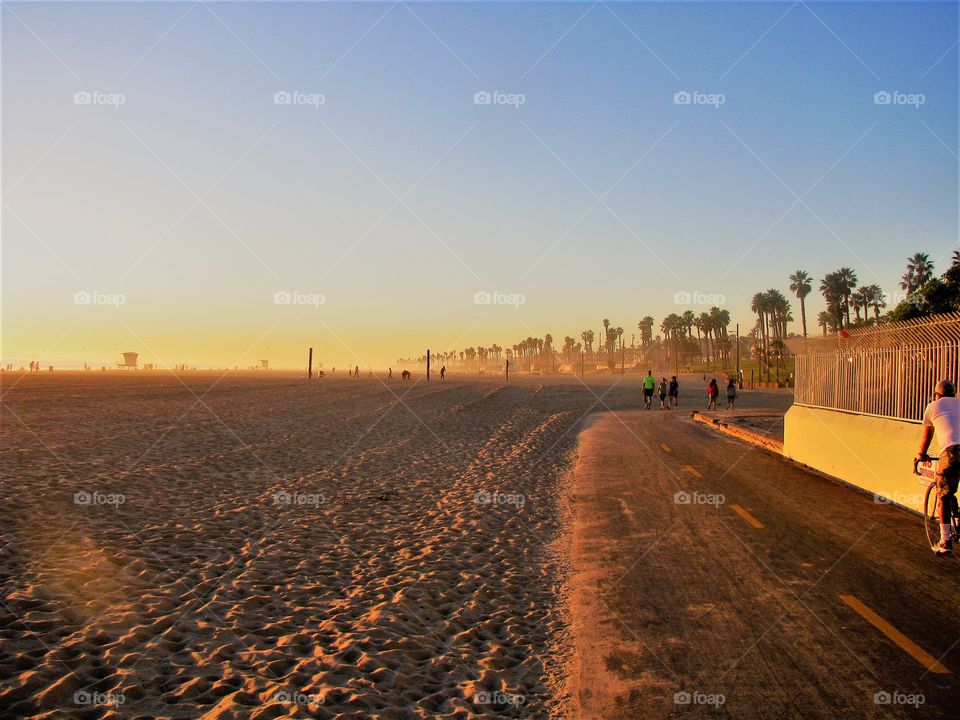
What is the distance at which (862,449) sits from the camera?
13.2 meters

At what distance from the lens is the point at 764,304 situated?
12962 cm

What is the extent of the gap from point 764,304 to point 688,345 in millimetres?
35678

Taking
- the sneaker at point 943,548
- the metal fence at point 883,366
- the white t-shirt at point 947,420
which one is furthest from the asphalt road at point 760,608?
the metal fence at point 883,366

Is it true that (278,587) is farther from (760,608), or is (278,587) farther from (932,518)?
(932,518)

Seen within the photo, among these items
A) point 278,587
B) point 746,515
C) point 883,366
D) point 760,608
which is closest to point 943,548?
point 746,515

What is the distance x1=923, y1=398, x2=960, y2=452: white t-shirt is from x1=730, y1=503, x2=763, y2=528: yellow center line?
2822 mm

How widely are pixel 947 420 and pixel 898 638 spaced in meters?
3.99

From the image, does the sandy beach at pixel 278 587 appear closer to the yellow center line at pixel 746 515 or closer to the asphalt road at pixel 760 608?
the asphalt road at pixel 760 608

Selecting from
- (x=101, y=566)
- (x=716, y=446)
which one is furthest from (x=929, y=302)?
(x=101, y=566)

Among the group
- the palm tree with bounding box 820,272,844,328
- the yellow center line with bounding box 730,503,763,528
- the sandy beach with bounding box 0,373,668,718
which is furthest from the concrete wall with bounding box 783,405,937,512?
the palm tree with bounding box 820,272,844,328

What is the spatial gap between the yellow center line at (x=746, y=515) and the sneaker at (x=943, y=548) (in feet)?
7.55

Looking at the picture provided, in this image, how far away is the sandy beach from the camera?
4.73m

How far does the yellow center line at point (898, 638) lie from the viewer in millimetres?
4901

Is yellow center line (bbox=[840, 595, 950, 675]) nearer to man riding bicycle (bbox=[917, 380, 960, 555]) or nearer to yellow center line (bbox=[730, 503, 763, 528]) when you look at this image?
man riding bicycle (bbox=[917, 380, 960, 555])
